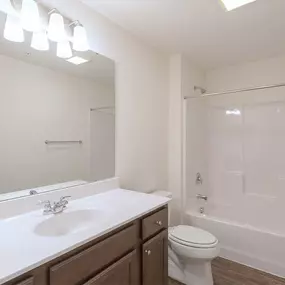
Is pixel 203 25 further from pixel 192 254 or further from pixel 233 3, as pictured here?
pixel 192 254

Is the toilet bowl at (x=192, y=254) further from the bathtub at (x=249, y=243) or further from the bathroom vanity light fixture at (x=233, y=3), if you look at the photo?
the bathroom vanity light fixture at (x=233, y=3)

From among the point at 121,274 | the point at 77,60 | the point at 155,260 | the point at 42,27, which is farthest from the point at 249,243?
the point at 42,27

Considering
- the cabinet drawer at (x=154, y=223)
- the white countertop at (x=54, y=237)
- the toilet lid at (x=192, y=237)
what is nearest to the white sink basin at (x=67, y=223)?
the white countertop at (x=54, y=237)

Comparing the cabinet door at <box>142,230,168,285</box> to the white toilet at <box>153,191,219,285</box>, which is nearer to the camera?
the cabinet door at <box>142,230,168,285</box>

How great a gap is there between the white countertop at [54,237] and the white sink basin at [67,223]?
1.0 inches

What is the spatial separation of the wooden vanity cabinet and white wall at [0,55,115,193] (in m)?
0.65

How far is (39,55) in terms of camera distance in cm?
152

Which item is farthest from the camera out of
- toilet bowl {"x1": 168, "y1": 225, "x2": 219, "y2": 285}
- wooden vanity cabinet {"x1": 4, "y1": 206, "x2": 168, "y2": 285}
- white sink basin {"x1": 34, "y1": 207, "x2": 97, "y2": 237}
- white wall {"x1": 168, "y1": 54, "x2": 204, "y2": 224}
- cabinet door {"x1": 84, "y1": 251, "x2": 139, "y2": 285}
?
white wall {"x1": 168, "y1": 54, "x2": 204, "y2": 224}

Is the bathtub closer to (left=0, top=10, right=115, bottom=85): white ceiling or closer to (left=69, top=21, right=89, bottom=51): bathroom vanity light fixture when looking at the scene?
(left=0, top=10, right=115, bottom=85): white ceiling

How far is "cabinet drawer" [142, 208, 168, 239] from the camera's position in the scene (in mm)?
1410

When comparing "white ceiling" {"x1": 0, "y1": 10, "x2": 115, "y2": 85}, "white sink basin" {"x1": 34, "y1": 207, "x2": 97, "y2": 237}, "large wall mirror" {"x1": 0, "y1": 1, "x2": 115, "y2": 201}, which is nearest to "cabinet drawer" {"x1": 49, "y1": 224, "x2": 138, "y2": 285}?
"white sink basin" {"x1": 34, "y1": 207, "x2": 97, "y2": 237}

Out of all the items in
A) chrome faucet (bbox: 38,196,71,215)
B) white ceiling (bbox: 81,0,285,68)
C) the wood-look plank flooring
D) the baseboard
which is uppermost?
white ceiling (bbox: 81,0,285,68)

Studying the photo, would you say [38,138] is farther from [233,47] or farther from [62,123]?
[233,47]

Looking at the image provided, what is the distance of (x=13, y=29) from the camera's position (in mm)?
1372
